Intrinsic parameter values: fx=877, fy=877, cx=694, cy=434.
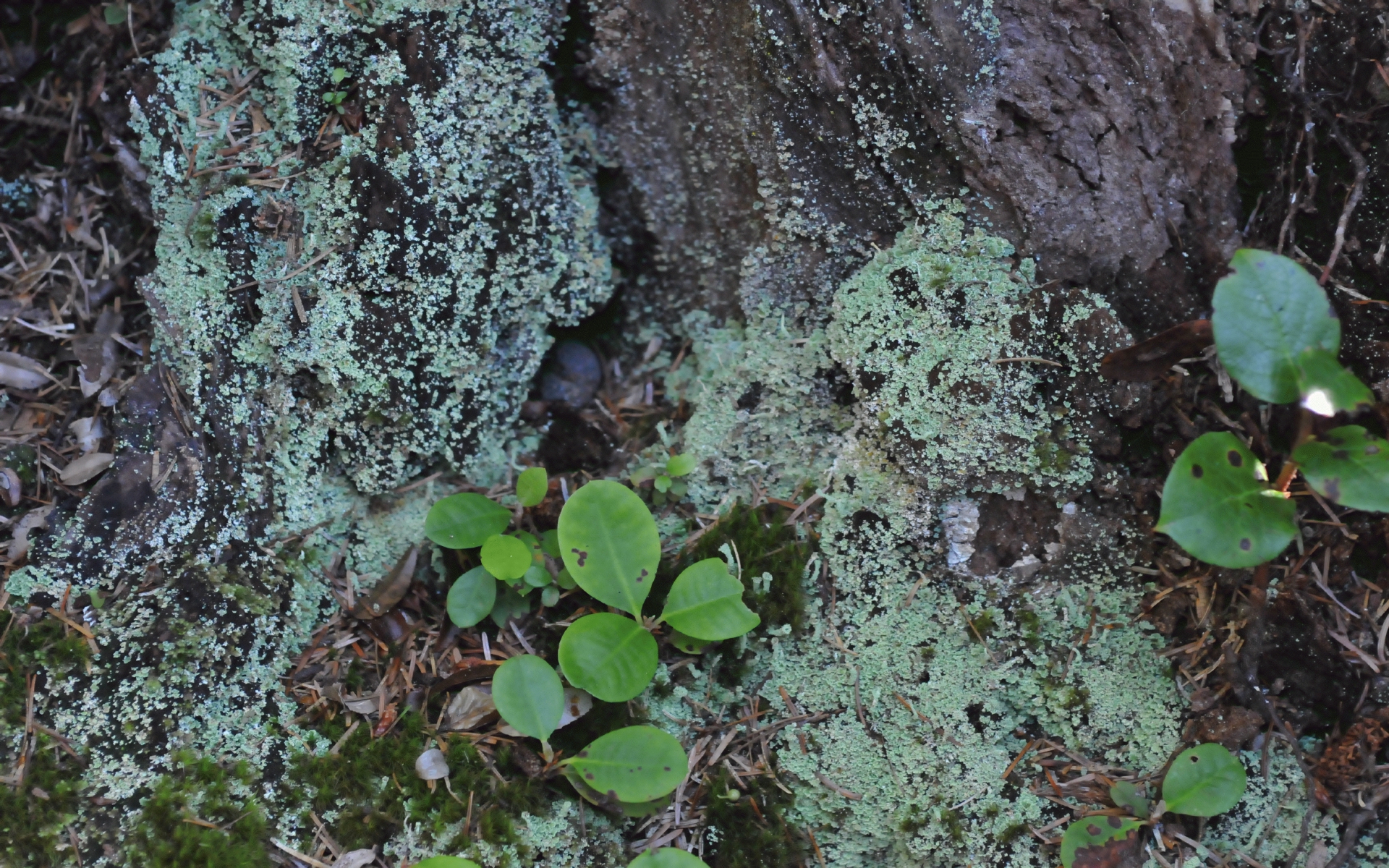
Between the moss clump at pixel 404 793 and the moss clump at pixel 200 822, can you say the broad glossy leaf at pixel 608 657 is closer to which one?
the moss clump at pixel 404 793

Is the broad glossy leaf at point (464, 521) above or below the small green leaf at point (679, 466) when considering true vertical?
below

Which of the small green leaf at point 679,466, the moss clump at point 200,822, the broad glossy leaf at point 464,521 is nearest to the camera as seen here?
the moss clump at point 200,822

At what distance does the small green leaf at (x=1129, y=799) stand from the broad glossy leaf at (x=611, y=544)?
124cm

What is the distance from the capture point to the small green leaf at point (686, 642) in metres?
2.27

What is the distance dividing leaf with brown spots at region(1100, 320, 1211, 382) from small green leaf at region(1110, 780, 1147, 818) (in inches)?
39.4

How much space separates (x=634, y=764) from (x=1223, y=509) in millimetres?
1455

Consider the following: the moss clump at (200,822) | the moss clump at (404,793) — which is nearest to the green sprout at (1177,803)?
the moss clump at (404,793)

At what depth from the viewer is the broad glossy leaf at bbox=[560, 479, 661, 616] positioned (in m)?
2.22

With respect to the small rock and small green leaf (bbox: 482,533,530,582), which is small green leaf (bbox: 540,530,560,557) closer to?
small green leaf (bbox: 482,533,530,582)

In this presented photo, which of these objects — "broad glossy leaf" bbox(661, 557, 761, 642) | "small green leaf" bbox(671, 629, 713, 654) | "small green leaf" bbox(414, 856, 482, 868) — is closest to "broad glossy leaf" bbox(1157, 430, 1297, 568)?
"broad glossy leaf" bbox(661, 557, 761, 642)

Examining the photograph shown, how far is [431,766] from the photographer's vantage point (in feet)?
6.98

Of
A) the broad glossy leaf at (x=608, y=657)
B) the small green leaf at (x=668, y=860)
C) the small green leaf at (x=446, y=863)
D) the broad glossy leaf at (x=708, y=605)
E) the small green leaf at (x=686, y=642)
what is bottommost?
the small green leaf at (x=446, y=863)

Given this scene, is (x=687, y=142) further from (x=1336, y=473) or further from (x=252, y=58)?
(x=1336, y=473)

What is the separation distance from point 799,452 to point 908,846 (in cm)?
104
